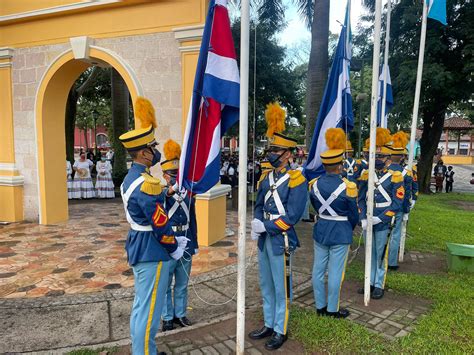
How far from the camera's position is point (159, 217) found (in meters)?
3.05

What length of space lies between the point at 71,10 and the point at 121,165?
8703 mm

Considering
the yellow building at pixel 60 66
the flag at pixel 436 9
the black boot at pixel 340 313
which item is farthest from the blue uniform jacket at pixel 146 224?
the flag at pixel 436 9

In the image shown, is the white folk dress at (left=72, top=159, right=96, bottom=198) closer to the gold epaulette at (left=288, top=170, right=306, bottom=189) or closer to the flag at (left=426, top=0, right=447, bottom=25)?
the gold epaulette at (left=288, top=170, right=306, bottom=189)

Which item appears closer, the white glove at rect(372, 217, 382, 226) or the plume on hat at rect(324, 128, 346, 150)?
Answer: the plume on hat at rect(324, 128, 346, 150)

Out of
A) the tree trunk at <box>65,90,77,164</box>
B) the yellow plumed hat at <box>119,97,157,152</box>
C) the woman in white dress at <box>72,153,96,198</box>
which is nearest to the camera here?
the yellow plumed hat at <box>119,97,157,152</box>

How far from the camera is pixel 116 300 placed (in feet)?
15.4

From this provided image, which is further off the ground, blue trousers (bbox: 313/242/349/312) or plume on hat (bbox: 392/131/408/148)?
plume on hat (bbox: 392/131/408/148)

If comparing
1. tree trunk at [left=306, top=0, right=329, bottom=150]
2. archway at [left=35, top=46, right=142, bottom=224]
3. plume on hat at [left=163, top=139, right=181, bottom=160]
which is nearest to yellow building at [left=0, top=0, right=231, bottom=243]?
archway at [left=35, top=46, right=142, bottom=224]

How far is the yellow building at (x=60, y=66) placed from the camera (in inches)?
289

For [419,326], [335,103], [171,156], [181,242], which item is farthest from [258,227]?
[335,103]

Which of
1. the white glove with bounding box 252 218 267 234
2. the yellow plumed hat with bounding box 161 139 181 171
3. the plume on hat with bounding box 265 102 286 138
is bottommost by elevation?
the white glove with bounding box 252 218 267 234

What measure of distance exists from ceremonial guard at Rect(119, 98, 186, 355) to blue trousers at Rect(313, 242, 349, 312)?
178 centimetres

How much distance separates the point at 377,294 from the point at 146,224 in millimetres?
3354

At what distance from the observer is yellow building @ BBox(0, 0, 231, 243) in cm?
733
